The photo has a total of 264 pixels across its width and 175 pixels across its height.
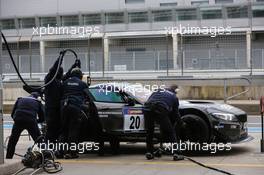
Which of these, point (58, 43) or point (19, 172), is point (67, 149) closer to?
point (19, 172)

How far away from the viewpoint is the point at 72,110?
35.6 feet

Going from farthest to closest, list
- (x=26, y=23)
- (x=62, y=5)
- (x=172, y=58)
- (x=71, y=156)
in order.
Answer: (x=62, y=5) → (x=26, y=23) → (x=172, y=58) → (x=71, y=156)

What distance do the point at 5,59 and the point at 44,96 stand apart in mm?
18797

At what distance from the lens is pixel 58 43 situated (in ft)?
125

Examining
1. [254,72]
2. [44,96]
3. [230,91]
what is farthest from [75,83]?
[254,72]

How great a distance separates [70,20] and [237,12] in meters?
12.1

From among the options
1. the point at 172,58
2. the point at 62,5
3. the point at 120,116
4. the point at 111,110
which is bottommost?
the point at 120,116

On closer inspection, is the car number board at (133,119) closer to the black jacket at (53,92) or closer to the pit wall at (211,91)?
the black jacket at (53,92)

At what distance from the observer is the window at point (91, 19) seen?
41134mm

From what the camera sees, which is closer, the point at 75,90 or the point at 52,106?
the point at 75,90

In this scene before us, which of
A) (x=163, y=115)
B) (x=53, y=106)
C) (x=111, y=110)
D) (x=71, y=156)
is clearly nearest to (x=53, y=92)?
(x=53, y=106)

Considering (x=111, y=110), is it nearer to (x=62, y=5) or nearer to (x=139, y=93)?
(x=139, y=93)

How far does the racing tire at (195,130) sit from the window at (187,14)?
2680 cm

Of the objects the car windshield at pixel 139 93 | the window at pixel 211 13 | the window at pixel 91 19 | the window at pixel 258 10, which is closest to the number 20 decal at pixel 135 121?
the car windshield at pixel 139 93
